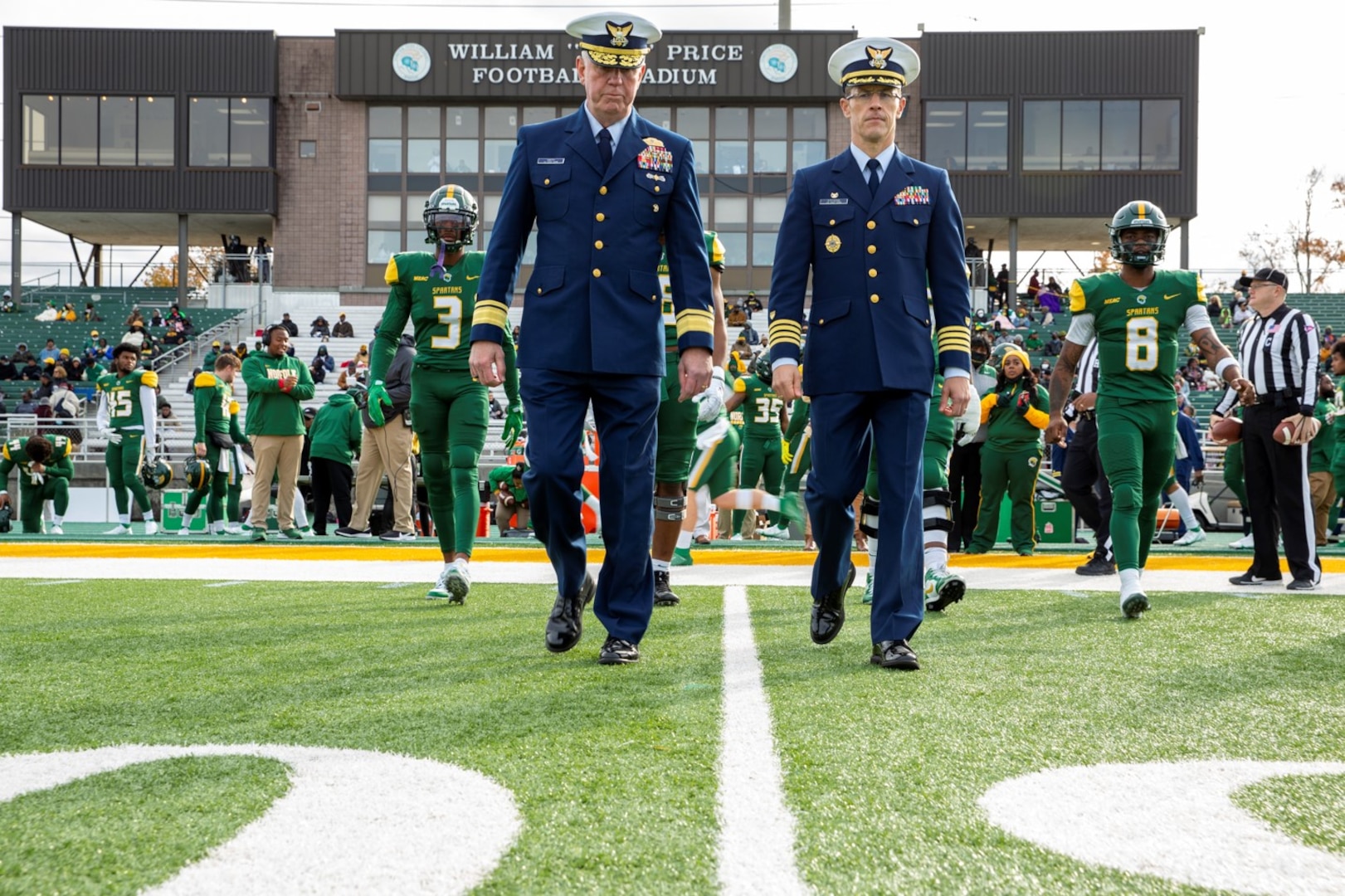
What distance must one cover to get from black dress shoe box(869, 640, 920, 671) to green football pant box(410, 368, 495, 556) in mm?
2921

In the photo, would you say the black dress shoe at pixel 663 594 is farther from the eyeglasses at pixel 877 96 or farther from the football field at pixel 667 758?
the eyeglasses at pixel 877 96

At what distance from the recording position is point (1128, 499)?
6.53 meters

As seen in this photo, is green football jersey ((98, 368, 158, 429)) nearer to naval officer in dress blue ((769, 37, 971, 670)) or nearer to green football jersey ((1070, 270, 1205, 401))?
green football jersey ((1070, 270, 1205, 401))

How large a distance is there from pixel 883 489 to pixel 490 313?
5.19 ft

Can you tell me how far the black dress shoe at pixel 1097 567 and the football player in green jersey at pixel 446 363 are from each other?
4451 mm

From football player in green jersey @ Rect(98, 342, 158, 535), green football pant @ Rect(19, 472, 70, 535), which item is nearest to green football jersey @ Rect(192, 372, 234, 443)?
football player in green jersey @ Rect(98, 342, 158, 535)

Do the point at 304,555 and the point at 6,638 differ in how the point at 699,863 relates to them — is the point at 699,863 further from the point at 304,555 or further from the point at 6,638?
the point at 304,555

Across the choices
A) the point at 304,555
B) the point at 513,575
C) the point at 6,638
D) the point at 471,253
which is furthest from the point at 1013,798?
the point at 304,555

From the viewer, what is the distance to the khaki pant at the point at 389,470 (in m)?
12.6

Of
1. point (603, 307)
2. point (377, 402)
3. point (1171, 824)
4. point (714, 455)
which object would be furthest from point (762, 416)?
point (1171, 824)

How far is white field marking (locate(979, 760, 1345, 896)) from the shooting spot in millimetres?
2098

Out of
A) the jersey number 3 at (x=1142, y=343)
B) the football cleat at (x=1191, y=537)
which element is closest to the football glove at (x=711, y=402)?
the jersey number 3 at (x=1142, y=343)

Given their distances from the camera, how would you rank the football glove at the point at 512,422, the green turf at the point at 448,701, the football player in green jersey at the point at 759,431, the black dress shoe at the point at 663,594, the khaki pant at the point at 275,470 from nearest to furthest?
the green turf at the point at 448,701 < the black dress shoe at the point at 663,594 < the football glove at the point at 512,422 < the khaki pant at the point at 275,470 < the football player in green jersey at the point at 759,431

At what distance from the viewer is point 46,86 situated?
42.8m
